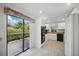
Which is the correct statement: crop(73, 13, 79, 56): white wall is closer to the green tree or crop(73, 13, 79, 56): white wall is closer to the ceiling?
the ceiling

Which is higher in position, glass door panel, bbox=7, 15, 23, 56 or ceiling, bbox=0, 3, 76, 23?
ceiling, bbox=0, 3, 76, 23

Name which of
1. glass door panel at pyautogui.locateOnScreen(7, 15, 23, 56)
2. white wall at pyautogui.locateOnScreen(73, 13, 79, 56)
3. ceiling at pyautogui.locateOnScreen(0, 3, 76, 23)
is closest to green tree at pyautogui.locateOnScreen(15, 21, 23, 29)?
glass door panel at pyautogui.locateOnScreen(7, 15, 23, 56)

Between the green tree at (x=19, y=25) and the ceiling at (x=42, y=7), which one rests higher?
the ceiling at (x=42, y=7)

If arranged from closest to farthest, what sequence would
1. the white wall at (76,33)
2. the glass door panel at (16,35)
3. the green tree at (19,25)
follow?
the white wall at (76,33), the glass door panel at (16,35), the green tree at (19,25)

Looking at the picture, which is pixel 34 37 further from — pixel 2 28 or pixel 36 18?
pixel 2 28

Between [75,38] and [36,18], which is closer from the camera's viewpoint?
[75,38]

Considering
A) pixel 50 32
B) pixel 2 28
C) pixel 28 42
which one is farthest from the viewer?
pixel 50 32

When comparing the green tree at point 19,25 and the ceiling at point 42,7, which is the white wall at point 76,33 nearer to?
the ceiling at point 42,7

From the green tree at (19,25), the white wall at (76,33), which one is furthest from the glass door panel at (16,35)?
the white wall at (76,33)

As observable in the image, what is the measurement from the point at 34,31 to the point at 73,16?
3.00 meters

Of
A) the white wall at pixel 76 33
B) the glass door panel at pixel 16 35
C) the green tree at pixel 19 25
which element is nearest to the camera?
the white wall at pixel 76 33

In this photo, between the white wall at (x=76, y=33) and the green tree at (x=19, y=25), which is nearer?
the white wall at (x=76, y=33)

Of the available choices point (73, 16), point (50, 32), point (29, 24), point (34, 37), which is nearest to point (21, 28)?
point (29, 24)

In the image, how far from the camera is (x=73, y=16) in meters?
2.74
